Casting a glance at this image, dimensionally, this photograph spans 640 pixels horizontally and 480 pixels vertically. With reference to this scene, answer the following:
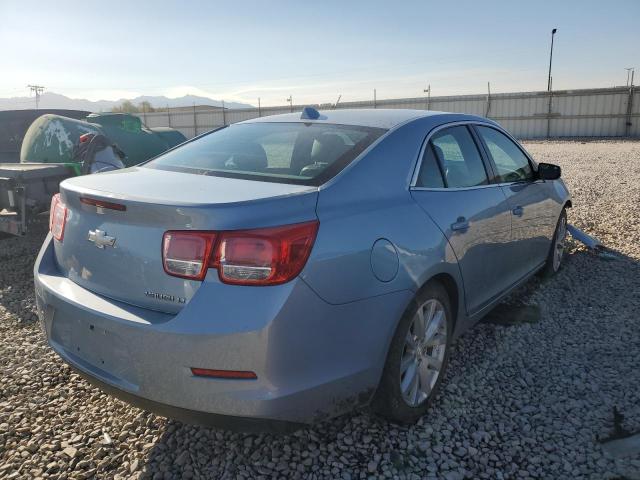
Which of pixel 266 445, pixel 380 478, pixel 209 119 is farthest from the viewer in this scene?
pixel 209 119

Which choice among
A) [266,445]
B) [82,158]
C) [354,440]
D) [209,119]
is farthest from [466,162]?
[209,119]

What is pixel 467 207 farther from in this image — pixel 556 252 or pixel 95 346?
pixel 556 252

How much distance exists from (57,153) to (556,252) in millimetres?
6342

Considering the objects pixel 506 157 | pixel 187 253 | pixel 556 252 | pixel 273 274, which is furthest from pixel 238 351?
pixel 556 252

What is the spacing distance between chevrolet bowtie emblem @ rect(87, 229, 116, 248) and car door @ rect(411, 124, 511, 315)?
144 centimetres

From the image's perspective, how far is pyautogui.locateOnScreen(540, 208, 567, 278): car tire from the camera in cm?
470

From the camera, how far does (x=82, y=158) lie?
6.73m

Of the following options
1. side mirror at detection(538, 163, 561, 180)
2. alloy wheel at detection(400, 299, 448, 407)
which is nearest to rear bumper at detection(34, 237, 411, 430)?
alloy wheel at detection(400, 299, 448, 407)

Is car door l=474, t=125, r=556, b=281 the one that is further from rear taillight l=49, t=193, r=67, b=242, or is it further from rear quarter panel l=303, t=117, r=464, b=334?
rear taillight l=49, t=193, r=67, b=242

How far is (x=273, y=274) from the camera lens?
1859mm

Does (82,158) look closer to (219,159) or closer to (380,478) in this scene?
(219,159)

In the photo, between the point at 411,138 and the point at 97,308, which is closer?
the point at 97,308

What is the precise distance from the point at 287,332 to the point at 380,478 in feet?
2.86

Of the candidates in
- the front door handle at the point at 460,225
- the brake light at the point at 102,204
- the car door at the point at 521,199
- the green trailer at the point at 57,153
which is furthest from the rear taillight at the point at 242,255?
the green trailer at the point at 57,153
